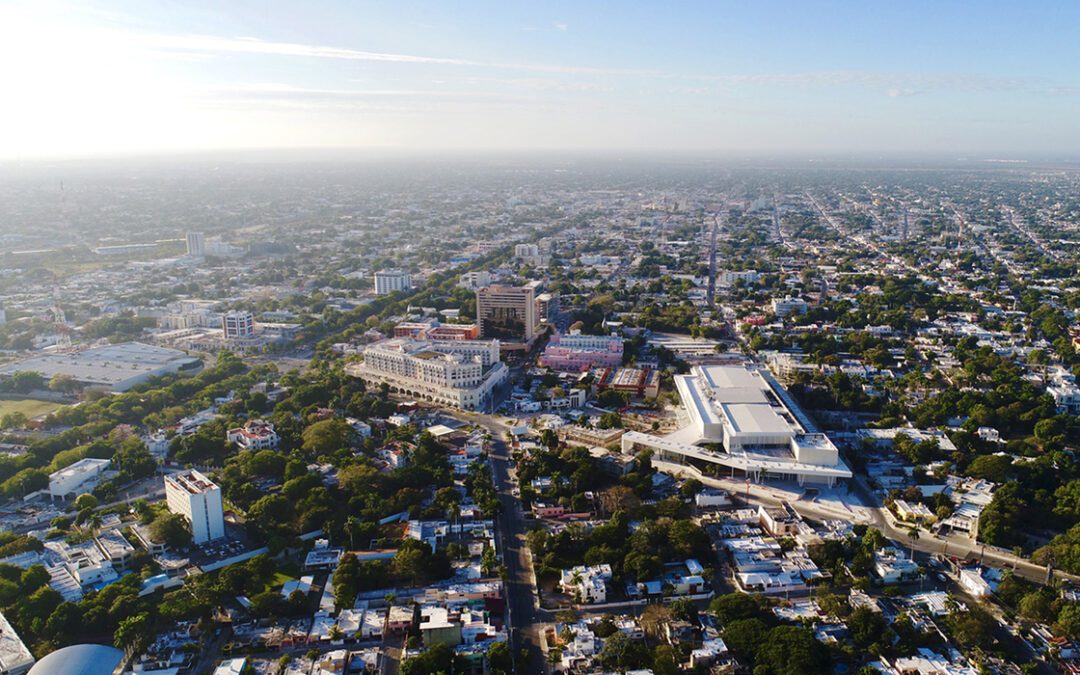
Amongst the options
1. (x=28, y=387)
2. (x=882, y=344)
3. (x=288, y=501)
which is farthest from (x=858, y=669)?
(x=28, y=387)

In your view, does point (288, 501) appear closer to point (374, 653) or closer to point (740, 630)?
point (374, 653)

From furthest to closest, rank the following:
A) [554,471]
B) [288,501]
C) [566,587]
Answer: [554,471], [288,501], [566,587]

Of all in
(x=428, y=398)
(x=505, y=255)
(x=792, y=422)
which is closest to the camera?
(x=792, y=422)

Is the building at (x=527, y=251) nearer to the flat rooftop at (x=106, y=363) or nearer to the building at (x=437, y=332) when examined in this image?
the building at (x=437, y=332)

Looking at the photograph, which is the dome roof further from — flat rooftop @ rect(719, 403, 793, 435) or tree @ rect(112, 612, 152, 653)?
flat rooftop @ rect(719, 403, 793, 435)

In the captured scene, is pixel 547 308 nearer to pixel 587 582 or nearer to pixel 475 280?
pixel 475 280

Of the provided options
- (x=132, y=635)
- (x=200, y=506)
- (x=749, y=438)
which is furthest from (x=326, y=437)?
(x=749, y=438)

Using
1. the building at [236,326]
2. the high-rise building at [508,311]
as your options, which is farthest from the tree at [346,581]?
the building at [236,326]
